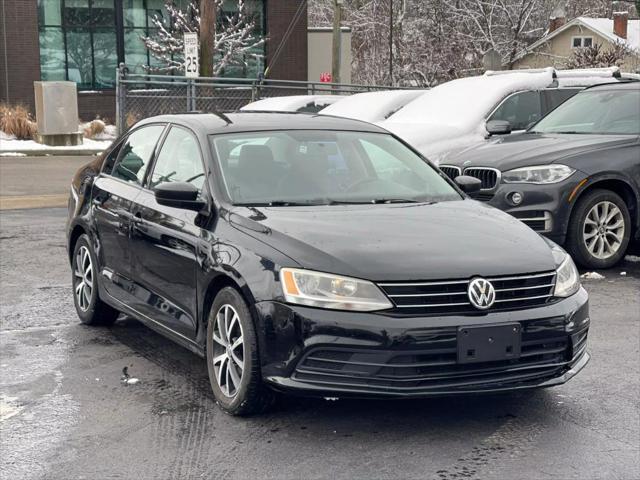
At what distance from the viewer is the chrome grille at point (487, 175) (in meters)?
9.42

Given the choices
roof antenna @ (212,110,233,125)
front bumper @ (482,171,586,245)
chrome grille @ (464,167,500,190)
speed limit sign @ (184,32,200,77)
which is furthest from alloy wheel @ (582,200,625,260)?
speed limit sign @ (184,32,200,77)

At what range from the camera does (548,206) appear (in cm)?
916

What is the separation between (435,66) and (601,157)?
129ft

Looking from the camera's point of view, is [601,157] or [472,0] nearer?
[601,157]

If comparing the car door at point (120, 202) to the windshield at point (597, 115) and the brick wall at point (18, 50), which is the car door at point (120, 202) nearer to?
the windshield at point (597, 115)

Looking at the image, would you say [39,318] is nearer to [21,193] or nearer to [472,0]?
[21,193]

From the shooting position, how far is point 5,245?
11.0 m

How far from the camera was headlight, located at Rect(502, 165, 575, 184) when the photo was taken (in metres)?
9.23

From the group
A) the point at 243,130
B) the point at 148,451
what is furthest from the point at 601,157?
the point at 148,451

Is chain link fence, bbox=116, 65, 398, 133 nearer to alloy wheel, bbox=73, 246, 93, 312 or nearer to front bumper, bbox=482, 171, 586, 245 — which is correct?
front bumper, bbox=482, 171, 586, 245

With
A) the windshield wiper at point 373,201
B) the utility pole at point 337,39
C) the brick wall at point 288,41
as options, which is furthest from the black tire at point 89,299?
the brick wall at point 288,41

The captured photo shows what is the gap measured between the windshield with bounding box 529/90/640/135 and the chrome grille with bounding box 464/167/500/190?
130 cm

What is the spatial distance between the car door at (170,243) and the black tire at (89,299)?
0.86 m

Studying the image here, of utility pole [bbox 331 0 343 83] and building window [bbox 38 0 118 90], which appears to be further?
building window [bbox 38 0 118 90]
